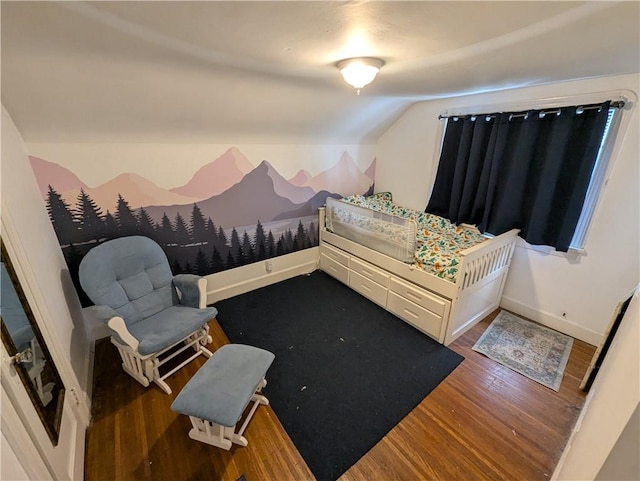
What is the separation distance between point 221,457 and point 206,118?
2.32m

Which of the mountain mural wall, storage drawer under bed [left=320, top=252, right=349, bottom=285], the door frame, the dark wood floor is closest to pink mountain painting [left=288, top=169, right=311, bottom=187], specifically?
the mountain mural wall

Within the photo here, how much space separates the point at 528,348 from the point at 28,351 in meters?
3.28

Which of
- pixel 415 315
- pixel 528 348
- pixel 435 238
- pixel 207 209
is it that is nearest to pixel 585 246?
pixel 528 348

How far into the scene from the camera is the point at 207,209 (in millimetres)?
2758

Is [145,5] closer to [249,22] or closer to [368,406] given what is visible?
[249,22]

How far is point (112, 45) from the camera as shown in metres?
1.33

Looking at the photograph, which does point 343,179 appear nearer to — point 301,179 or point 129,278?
point 301,179

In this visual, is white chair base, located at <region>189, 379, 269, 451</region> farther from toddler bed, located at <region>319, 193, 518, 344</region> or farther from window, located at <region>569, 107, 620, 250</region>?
window, located at <region>569, 107, 620, 250</region>

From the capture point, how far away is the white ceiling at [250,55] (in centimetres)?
106

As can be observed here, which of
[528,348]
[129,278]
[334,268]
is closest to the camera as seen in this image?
[129,278]

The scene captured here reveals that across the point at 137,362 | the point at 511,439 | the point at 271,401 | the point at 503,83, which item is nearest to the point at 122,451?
the point at 137,362

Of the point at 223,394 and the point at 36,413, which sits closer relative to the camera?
the point at 36,413

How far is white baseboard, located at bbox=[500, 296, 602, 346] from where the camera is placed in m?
2.42

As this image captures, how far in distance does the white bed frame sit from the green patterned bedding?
0.08 meters
